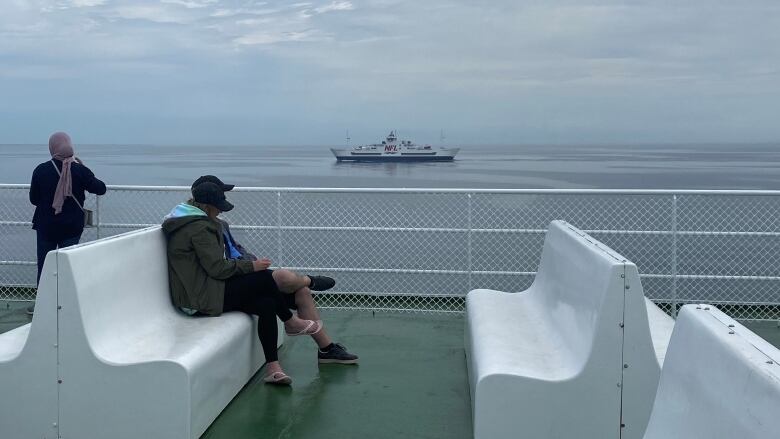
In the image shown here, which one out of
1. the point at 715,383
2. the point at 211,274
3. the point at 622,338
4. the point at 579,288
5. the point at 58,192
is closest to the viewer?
the point at 715,383

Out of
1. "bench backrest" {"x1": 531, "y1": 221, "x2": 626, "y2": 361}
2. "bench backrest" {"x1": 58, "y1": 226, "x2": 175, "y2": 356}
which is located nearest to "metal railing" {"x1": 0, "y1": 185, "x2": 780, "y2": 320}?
"bench backrest" {"x1": 531, "y1": 221, "x2": 626, "y2": 361}

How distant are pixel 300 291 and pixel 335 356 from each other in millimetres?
486

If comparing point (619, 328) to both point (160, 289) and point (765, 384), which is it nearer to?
point (765, 384)

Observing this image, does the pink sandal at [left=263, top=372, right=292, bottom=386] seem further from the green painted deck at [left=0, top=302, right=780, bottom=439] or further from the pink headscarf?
the pink headscarf

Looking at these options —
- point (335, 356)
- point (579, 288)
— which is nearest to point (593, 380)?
point (579, 288)

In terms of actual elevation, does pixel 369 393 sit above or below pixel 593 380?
below

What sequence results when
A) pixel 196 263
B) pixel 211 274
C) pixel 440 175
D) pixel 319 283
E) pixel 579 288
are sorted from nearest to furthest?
pixel 579 288
pixel 211 274
pixel 196 263
pixel 319 283
pixel 440 175

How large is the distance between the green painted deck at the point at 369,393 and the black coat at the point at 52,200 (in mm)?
831

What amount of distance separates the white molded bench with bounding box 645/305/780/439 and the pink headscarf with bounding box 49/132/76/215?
4.70m

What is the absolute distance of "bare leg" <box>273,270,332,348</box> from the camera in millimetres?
4711

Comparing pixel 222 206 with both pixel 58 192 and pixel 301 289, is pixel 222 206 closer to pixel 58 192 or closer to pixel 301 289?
pixel 301 289

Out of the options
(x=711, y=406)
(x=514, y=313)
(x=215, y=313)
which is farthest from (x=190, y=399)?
(x=711, y=406)

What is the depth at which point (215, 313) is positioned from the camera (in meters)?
4.48

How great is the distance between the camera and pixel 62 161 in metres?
5.82
